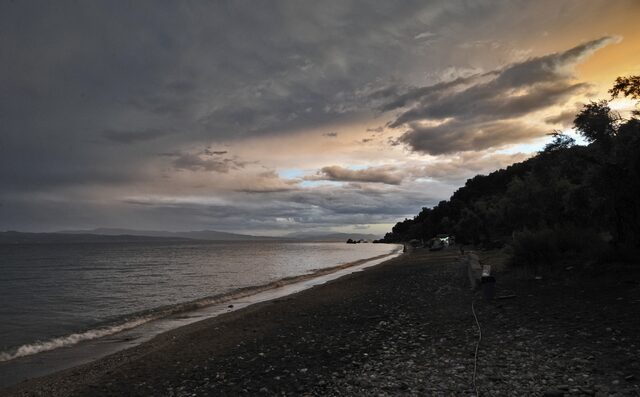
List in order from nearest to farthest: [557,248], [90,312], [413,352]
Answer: [413,352]
[557,248]
[90,312]

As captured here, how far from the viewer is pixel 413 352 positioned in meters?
10.6

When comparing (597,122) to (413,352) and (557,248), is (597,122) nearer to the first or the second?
(557,248)

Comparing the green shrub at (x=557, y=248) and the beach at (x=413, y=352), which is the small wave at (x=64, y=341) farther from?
Answer: the green shrub at (x=557, y=248)

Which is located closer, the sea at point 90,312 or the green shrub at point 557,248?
the sea at point 90,312

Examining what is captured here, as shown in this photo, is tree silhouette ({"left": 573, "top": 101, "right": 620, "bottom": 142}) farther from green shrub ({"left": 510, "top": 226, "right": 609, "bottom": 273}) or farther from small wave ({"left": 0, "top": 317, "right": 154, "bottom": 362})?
small wave ({"left": 0, "top": 317, "right": 154, "bottom": 362})

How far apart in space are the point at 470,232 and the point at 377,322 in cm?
8367

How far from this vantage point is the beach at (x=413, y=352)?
8.16 m

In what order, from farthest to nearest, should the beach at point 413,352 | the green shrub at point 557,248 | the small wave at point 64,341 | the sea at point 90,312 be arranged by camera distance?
the green shrub at point 557,248
the small wave at point 64,341
the sea at point 90,312
the beach at point 413,352

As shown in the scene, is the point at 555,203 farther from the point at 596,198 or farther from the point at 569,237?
the point at 596,198

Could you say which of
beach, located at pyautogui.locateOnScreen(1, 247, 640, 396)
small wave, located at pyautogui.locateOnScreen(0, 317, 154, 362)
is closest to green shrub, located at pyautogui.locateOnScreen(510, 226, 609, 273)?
beach, located at pyautogui.locateOnScreen(1, 247, 640, 396)

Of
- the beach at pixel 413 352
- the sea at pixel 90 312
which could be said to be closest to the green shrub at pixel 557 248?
the beach at pixel 413 352

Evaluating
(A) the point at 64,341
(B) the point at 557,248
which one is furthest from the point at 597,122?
(A) the point at 64,341

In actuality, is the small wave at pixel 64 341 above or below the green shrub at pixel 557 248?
below

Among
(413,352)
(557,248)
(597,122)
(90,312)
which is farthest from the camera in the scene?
(90,312)
